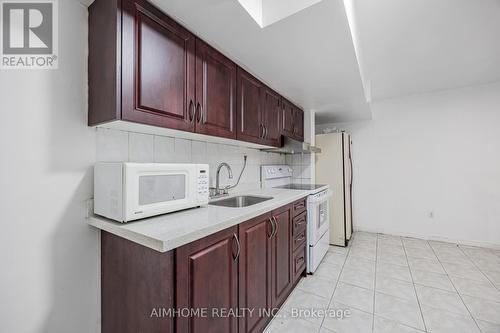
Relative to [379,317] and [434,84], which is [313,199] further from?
[434,84]

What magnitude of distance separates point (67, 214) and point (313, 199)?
1991 millimetres

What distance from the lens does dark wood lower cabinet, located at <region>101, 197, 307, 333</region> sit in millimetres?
838

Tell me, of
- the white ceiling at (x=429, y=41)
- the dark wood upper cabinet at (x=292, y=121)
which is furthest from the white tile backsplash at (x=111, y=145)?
the white ceiling at (x=429, y=41)

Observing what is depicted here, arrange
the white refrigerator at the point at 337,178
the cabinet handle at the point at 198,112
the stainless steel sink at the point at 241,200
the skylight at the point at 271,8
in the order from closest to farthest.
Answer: the skylight at the point at 271,8 → the cabinet handle at the point at 198,112 → the stainless steel sink at the point at 241,200 → the white refrigerator at the point at 337,178

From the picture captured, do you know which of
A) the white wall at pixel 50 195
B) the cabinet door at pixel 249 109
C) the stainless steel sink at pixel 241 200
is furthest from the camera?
the stainless steel sink at pixel 241 200

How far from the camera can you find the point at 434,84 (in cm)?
297

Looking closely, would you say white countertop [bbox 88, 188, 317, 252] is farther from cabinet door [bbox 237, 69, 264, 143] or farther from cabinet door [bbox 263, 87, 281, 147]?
cabinet door [bbox 263, 87, 281, 147]

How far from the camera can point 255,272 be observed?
1.33 m

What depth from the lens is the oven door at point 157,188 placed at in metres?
0.97

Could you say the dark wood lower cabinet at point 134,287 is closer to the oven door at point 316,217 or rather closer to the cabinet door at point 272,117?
the cabinet door at point 272,117

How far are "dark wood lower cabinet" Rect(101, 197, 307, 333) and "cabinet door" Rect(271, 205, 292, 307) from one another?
38 millimetres

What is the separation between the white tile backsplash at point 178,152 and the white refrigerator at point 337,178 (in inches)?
40.8

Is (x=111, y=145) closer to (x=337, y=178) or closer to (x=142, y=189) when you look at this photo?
(x=142, y=189)

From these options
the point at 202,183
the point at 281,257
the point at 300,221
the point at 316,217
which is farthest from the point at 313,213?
the point at 202,183
